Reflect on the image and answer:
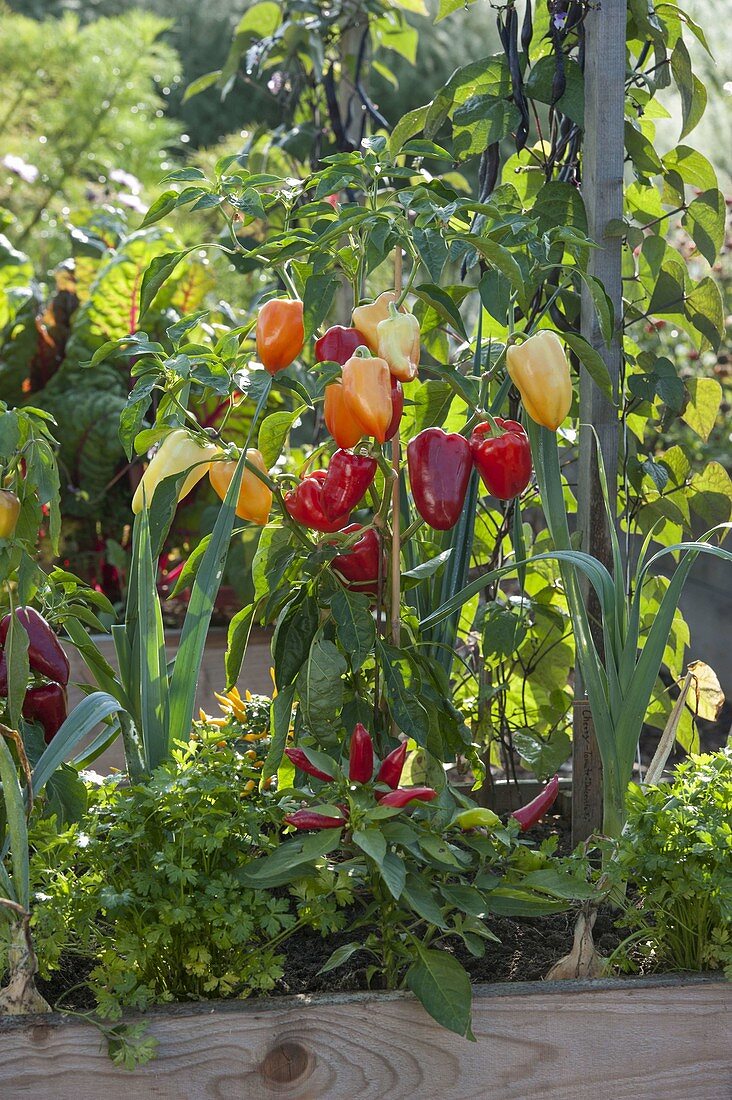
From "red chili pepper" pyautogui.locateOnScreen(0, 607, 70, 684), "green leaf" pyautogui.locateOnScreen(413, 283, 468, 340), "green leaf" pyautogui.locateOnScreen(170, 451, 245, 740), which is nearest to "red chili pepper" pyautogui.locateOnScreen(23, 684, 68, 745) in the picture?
"red chili pepper" pyautogui.locateOnScreen(0, 607, 70, 684)

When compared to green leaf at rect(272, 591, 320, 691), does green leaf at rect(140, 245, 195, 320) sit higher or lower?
higher

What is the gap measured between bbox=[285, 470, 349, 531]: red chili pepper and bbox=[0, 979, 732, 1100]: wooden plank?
1.24 ft

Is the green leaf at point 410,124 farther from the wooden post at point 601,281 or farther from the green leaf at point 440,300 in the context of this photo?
the green leaf at point 440,300

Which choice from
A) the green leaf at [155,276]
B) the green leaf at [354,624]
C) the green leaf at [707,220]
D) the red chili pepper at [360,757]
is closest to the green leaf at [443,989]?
the red chili pepper at [360,757]

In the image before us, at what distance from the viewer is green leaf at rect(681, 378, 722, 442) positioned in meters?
1.32

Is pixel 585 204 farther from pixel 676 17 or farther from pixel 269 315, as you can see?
pixel 269 315

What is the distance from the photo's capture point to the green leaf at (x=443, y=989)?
0.82 m

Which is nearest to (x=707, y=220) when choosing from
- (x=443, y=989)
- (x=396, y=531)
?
(x=396, y=531)

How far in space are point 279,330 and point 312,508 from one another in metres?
0.15

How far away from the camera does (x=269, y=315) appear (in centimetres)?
93

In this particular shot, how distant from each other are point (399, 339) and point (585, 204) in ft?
1.48

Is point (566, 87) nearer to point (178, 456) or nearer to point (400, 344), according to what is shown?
point (400, 344)

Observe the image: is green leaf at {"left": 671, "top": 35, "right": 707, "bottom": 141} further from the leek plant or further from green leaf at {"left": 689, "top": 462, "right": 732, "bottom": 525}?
the leek plant

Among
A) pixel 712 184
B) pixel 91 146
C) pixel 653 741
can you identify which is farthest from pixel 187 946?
pixel 91 146
